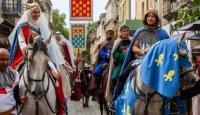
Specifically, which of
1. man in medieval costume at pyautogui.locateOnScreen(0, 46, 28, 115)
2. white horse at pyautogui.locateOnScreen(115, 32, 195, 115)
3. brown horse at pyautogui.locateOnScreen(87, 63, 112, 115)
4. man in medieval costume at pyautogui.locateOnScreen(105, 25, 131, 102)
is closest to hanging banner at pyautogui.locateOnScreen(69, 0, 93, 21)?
brown horse at pyautogui.locateOnScreen(87, 63, 112, 115)

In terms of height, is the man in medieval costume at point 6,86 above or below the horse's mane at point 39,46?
below

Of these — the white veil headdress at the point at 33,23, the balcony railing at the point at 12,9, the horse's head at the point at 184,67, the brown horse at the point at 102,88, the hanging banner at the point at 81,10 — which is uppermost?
the balcony railing at the point at 12,9

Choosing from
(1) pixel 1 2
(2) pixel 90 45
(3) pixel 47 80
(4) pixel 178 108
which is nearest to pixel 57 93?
(3) pixel 47 80

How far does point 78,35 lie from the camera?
942 inches

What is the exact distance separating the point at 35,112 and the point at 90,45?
473 ft

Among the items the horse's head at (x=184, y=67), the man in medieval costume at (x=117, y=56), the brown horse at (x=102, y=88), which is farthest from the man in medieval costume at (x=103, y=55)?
the horse's head at (x=184, y=67)

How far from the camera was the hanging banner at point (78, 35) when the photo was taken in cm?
2334

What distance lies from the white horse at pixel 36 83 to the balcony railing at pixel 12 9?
2848 centimetres

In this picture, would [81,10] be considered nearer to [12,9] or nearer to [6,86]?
[6,86]

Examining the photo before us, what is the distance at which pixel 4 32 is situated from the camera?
3269 centimetres

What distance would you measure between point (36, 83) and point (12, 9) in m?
33.6

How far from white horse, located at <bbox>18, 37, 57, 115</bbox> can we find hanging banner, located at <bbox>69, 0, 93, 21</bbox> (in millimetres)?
12344

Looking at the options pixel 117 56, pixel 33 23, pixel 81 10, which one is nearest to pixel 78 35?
pixel 81 10

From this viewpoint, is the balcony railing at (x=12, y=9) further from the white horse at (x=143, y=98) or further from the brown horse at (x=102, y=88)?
the white horse at (x=143, y=98)
